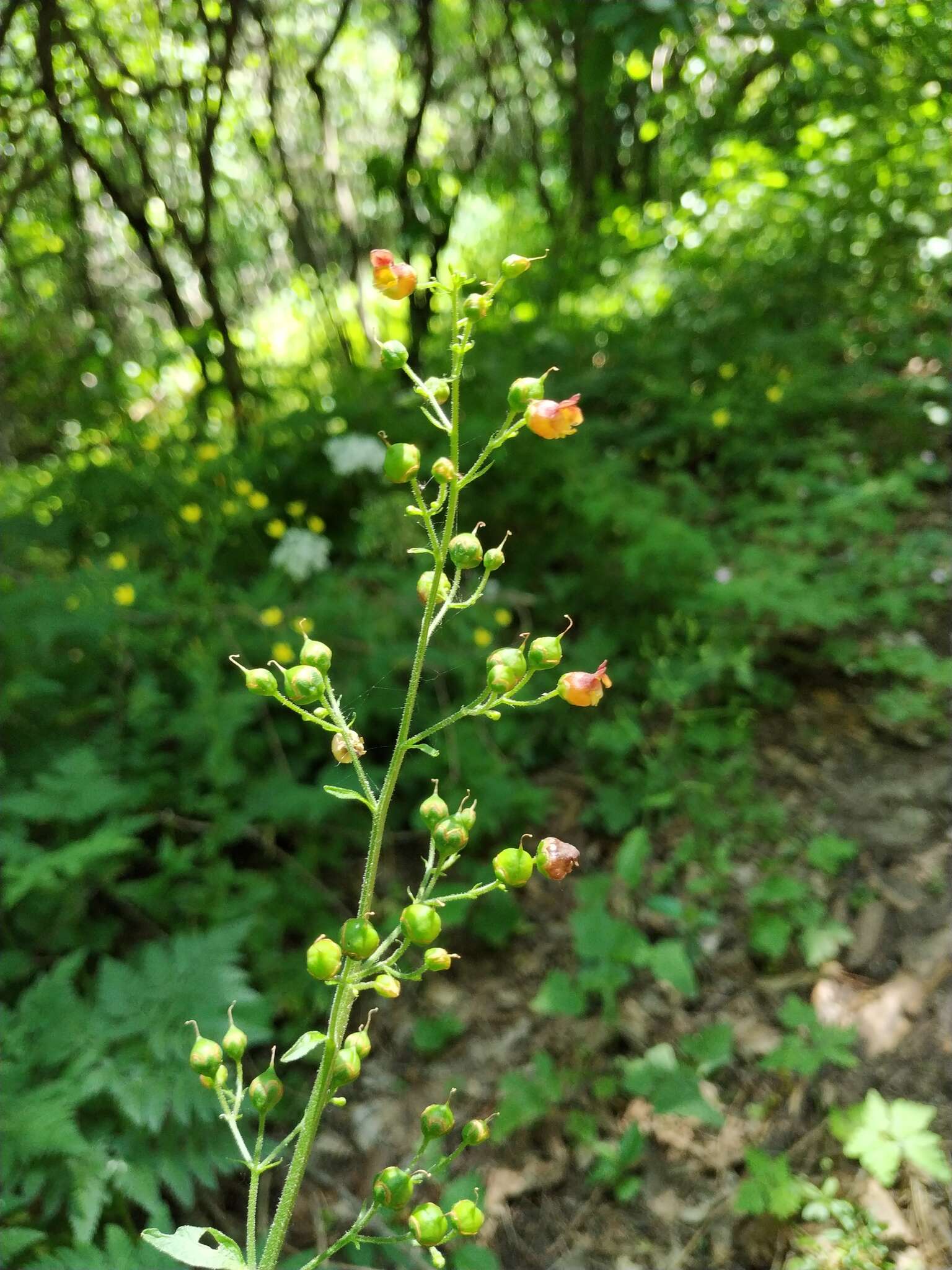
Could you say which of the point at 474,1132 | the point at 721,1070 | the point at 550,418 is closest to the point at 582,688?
the point at 550,418

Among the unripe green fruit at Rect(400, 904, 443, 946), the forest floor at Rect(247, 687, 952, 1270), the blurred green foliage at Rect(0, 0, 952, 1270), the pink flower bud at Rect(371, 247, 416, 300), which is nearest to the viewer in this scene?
the unripe green fruit at Rect(400, 904, 443, 946)

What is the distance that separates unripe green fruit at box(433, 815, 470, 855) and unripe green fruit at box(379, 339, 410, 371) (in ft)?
1.51

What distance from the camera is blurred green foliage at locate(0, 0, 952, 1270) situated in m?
1.81

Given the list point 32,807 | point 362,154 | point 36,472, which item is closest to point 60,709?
point 32,807

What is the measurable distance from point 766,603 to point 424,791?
3.83 ft

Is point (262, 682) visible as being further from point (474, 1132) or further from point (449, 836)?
point (474, 1132)

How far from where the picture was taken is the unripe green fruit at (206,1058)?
32.5 inches

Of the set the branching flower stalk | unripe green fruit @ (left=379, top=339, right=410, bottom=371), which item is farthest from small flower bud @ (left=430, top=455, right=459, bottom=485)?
unripe green fruit @ (left=379, top=339, right=410, bottom=371)

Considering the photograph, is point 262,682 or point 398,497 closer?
point 262,682

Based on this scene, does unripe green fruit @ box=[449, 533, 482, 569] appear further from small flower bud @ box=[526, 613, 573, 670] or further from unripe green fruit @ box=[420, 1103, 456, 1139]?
unripe green fruit @ box=[420, 1103, 456, 1139]

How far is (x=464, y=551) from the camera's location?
30.1 inches

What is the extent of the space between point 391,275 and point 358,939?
2.14 feet

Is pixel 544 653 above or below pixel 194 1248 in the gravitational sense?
above

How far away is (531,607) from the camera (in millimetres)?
2791
